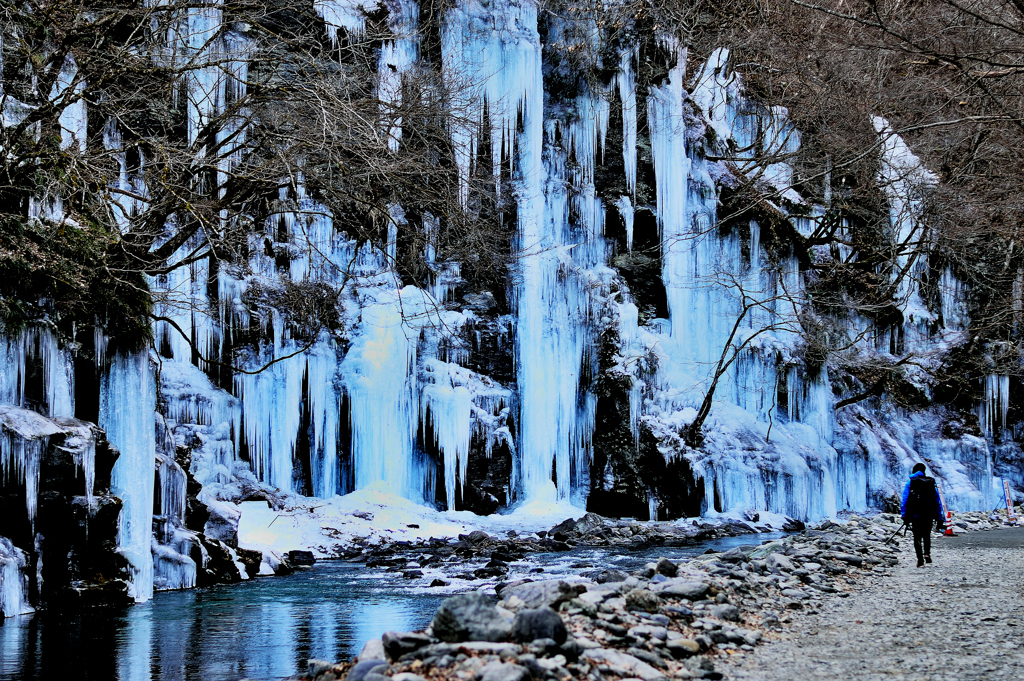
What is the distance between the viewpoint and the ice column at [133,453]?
364 inches

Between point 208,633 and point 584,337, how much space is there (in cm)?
1415

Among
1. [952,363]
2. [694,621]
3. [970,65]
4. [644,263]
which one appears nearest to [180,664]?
[694,621]

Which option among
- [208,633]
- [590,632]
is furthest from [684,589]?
[208,633]

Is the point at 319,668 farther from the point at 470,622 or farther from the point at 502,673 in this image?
the point at 502,673

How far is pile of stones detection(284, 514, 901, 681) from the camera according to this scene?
3.91m

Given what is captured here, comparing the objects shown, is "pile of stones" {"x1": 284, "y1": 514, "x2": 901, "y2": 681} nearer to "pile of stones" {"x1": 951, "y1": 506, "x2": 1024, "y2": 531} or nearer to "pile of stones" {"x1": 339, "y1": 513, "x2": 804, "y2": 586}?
"pile of stones" {"x1": 339, "y1": 513, "x2": 804, "y2": 586}

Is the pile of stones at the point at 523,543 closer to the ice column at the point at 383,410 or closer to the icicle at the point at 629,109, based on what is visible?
the ice column at the point at 383,410

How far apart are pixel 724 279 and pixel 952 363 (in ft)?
25.8

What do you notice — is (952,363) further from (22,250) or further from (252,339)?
(22,250)

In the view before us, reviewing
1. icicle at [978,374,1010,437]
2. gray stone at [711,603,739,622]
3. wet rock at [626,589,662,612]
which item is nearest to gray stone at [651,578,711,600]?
gray stone at [711,603,739,622]

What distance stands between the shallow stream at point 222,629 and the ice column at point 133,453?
481 millimetres

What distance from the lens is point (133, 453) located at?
31.4ft

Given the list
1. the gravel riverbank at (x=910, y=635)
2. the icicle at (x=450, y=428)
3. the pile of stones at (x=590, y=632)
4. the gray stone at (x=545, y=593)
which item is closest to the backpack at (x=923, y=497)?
the gravel riverbank at (x=910, y=635)

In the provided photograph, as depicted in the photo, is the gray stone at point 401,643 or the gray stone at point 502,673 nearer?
the gray stone at point 502,673
